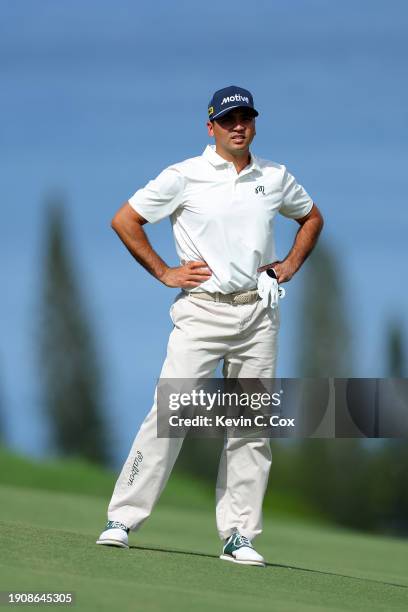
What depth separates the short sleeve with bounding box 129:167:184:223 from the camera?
23.8 ft

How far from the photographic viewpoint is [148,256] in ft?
24.0

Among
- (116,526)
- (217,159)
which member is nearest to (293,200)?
(217,159)

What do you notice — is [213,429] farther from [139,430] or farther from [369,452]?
[369,452]

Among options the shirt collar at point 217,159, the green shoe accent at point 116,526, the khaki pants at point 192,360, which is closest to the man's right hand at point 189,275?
the khaki pants at point 192,360

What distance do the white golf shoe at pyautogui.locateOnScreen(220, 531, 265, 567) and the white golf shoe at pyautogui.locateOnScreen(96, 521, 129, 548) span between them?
0.63 m

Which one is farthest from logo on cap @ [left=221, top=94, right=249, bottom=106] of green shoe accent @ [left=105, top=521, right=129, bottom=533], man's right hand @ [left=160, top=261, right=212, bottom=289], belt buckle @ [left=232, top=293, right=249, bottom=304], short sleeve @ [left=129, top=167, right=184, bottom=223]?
green shoe accent @ [left=105, top=521, right=129, bottom=533]

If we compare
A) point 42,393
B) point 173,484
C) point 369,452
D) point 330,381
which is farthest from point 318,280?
point 330,381

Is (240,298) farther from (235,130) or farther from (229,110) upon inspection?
(229,110)

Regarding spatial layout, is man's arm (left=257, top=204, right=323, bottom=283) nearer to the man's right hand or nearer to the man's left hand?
the man's left hand

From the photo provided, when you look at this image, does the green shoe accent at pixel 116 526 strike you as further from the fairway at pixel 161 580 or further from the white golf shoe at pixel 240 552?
the white golf shoe at pixel 240 552

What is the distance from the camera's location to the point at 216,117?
737 cm

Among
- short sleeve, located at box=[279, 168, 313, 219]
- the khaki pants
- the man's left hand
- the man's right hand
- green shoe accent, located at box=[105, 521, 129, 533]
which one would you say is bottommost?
green shoe accent, located at box=[105, 521, 129, 533]

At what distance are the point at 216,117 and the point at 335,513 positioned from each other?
149 ft

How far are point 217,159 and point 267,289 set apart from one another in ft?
2.54
